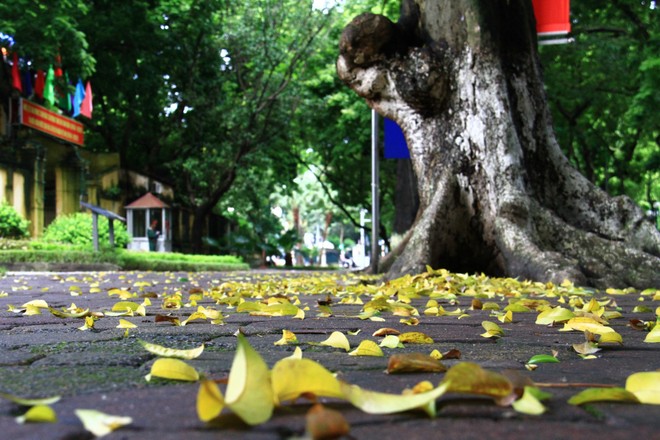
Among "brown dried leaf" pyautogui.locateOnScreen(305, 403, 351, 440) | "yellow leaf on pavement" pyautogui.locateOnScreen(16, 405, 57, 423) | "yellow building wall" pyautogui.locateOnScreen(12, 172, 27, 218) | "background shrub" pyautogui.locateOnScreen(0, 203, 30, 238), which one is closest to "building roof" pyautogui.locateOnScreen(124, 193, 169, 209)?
"yellow building wall" pyautogui.locateOnScreen(12, 172, 27, 218)

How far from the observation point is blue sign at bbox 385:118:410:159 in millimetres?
11383

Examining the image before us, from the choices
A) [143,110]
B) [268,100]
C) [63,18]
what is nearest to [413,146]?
[63,18]

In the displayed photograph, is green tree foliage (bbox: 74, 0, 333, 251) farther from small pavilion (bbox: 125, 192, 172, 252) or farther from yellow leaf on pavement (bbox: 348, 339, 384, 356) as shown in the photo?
yellow leaf on pavement (bbox: 348, 339, 384, 356)

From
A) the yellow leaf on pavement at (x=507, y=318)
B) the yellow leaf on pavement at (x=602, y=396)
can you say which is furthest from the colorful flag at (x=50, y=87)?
the yellow leaf on pavement at (x=602, y=396)

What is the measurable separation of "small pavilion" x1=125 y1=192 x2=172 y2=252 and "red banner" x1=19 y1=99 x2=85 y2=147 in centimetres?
371

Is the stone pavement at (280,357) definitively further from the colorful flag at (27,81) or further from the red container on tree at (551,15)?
the colorful flag at (27,81)

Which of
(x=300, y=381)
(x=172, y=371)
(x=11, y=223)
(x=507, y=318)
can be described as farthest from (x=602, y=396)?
(x=11, y=223)

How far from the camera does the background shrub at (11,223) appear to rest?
18875 millimetres

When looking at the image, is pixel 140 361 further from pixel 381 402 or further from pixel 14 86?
pixel 14 86

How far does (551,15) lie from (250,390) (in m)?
9.55

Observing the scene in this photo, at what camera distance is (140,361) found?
78.0 inches

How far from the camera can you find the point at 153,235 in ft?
88.6

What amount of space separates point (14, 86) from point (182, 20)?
6.96 m

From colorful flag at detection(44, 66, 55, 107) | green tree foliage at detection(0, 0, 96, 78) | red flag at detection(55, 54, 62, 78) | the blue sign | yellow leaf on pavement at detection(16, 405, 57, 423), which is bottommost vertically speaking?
yellow leaf on pavement at detection(16, 405, 57, 423)
